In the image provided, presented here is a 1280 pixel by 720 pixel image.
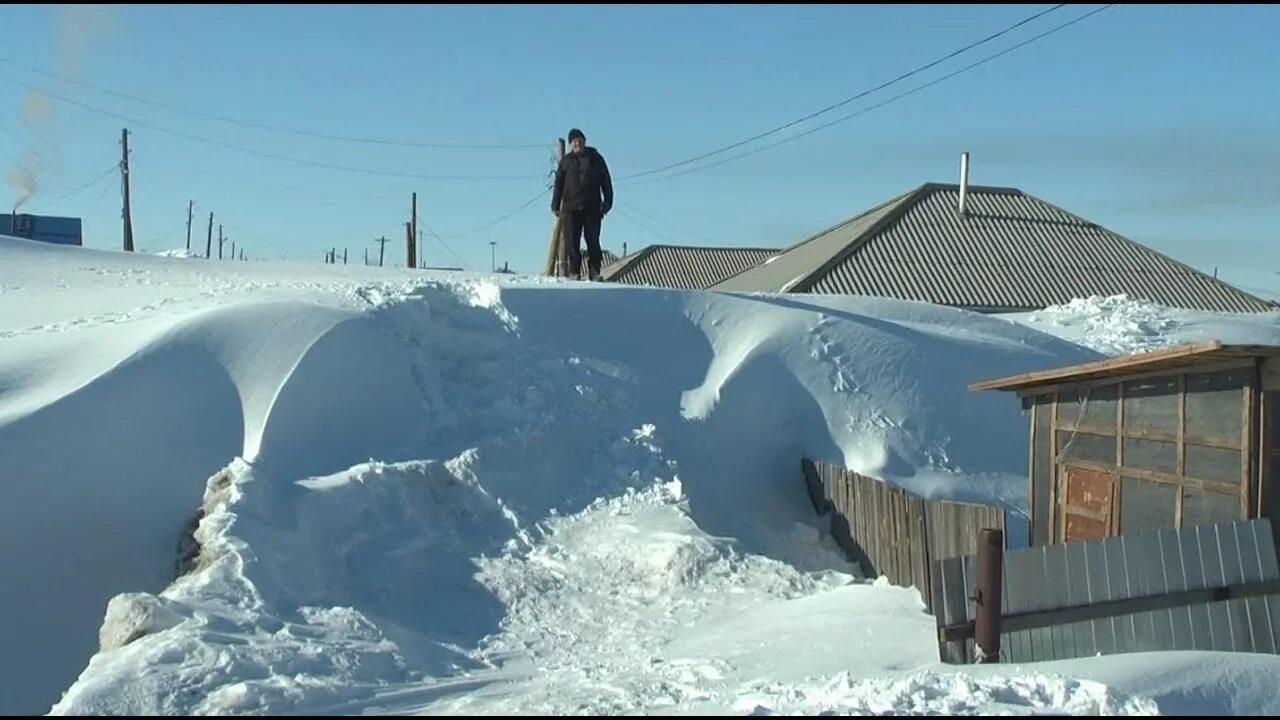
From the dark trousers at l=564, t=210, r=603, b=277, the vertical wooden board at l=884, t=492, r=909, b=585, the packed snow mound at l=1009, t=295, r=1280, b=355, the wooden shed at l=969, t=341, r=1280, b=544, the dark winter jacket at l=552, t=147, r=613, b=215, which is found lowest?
the vertical wooden board at l=884, t=492, r=909, b=585

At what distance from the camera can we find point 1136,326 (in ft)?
59.5

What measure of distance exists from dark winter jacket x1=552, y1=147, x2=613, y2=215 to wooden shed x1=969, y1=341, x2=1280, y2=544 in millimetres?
6139

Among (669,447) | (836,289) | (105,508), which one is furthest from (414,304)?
(836,289)

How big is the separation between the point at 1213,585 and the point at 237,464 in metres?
7.20

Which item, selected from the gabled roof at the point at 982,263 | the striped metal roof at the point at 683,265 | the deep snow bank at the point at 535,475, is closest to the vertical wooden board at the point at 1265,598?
the deep snow bank at the point at 535,475

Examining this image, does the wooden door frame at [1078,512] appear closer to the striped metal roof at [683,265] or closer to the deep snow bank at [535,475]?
the deep snow bank at [535,475]

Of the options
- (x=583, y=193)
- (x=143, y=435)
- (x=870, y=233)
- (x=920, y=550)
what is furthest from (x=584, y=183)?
(x=870, y=233)

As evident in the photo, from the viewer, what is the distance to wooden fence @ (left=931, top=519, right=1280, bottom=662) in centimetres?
761

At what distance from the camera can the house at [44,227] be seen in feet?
113

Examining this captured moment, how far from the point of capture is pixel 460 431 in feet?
Answer: 39.2

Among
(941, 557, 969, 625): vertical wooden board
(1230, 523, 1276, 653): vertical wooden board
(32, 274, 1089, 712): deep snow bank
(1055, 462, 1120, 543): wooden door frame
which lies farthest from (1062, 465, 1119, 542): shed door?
(941, 557, 969, 625): vertical wooden board

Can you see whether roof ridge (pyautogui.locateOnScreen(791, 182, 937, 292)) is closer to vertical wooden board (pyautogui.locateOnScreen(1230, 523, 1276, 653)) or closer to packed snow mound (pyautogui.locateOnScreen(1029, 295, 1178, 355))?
packed snow mound (pyautogui.locateOnScreen(1029, 295, 1178, 355))

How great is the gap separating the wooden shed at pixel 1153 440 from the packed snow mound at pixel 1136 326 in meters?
6.03

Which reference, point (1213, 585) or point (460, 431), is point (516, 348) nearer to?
point (460, 431)
